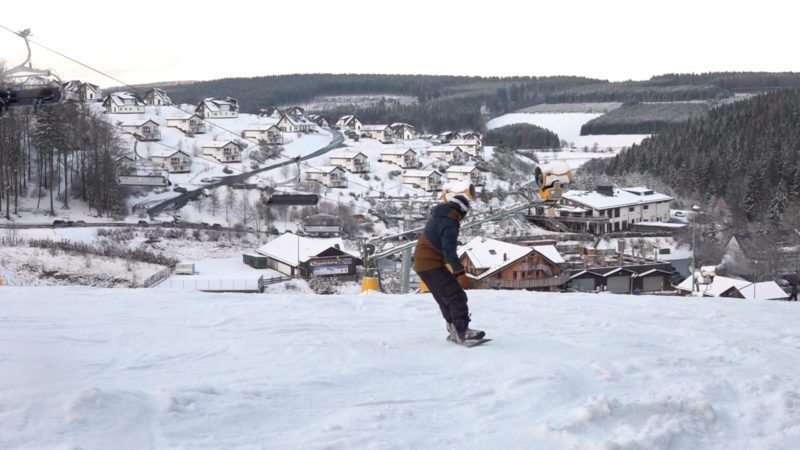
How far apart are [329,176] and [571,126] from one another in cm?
6418

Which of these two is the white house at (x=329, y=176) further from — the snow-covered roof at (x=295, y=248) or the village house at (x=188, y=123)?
the snow-covered roof at (x=295, y=248)

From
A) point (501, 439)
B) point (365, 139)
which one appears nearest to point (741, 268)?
point (501, 439)

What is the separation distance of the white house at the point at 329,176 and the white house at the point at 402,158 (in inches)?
363

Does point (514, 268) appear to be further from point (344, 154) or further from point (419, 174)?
point (344, 154)

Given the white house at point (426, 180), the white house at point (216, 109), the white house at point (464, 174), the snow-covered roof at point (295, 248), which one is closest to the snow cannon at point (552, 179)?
the snow-covered roof at point (295, 248)

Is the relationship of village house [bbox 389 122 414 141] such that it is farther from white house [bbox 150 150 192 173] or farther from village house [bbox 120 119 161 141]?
white house [bbox 150 150 192 173]

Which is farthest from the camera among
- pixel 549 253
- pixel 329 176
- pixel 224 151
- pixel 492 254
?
pixel 224 151

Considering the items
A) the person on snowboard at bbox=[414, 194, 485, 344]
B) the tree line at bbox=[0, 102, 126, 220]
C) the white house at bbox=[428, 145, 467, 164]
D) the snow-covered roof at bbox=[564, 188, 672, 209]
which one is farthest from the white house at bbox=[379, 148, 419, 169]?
the person on snowboard at bbox=[414, 194, 485, 344]

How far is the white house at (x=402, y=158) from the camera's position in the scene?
50.4 meters

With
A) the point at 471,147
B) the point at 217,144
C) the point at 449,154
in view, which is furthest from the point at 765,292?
the point at 471,147

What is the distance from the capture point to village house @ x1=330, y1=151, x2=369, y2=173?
152ft

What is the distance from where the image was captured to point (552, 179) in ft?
26.4

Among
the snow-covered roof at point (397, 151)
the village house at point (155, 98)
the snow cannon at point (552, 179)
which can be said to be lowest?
the snow-covered roof at point (397, 151)

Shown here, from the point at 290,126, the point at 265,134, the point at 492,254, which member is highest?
the point at 290,126
